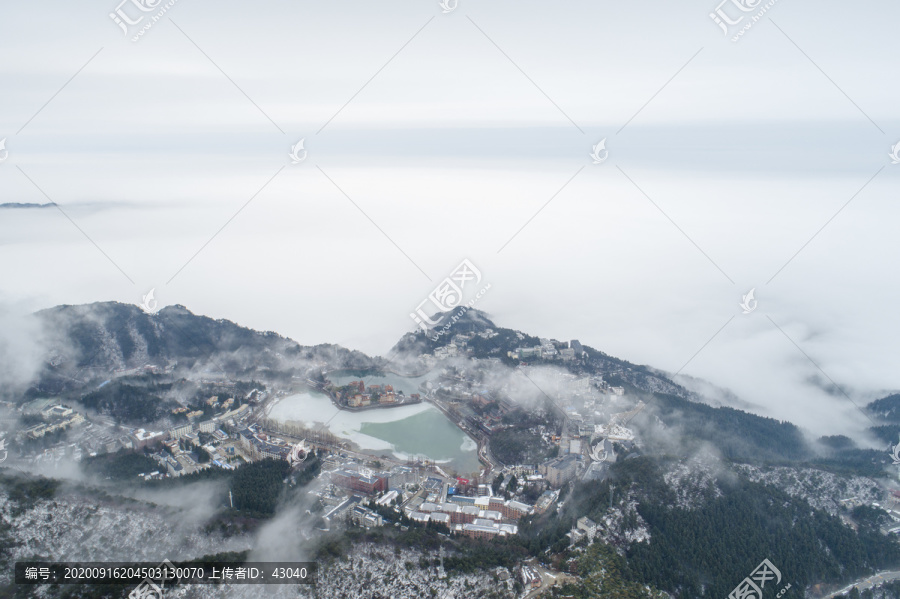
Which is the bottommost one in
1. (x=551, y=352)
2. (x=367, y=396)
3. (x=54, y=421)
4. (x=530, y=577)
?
(x=530, y=577)

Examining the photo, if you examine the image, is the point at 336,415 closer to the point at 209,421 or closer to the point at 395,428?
the point at 395,428

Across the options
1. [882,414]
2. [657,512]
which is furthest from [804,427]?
[657,512]

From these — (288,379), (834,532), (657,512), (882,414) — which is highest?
(288,379)

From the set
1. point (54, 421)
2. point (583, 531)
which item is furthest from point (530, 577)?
point (54, 421)

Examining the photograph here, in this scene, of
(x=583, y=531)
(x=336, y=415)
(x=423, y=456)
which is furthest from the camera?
(x=336, y=415)

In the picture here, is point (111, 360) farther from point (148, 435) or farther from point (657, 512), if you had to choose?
point (657, 512)

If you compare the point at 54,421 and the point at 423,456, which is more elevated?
the point at 54,421
